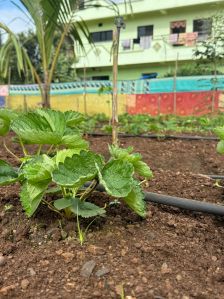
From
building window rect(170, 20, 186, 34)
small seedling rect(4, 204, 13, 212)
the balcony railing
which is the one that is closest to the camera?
small seedling rect(4, 204, 13, 212)

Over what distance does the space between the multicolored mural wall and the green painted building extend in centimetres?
393

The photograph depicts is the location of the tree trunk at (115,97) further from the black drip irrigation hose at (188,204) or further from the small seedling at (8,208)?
the small seedling at (8,208)

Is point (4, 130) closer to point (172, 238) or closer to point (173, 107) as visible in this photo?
point (172, 238)

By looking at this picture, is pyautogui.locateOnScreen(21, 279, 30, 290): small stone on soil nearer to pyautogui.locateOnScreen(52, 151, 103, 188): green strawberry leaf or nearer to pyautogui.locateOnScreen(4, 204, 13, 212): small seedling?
pyautogui.locateOnScreen(52, 151, 103, 188): green strawberry leaf

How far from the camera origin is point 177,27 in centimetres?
1795

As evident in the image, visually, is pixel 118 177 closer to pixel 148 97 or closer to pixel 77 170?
pixel 77 170

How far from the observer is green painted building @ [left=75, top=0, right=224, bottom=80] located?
Answer: 55.8ft

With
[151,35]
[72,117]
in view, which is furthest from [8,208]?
[151,35]

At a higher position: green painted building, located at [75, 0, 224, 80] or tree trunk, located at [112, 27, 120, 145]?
green painted building, located at [75, 0, 224, 80]

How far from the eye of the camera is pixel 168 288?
0.99 metres

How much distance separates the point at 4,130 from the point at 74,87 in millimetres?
11791

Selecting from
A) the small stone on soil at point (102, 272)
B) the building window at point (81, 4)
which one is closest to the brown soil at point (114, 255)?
the small stone on soil at point (102, 272)

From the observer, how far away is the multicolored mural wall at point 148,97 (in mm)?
10641

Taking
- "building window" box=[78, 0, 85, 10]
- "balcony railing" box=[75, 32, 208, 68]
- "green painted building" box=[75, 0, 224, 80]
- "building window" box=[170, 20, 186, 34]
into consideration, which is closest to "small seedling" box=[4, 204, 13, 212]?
"building window" box=[78, 0, 85, 10]
